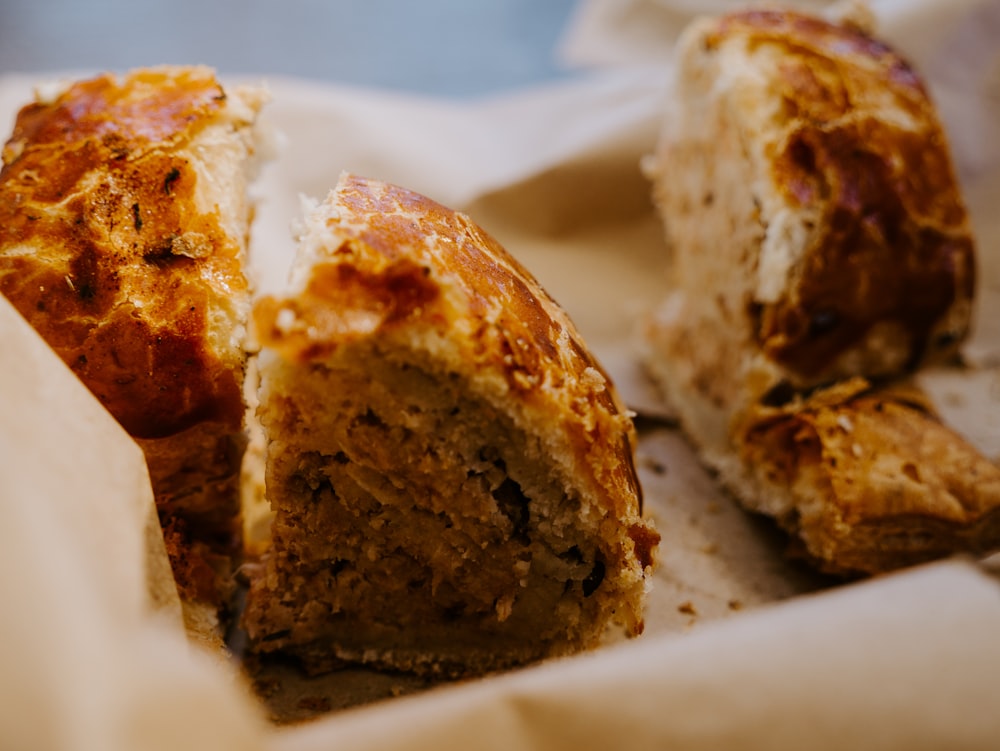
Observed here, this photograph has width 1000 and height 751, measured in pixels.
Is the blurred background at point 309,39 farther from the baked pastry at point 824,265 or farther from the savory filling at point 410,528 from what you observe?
the savory filling at point 410,528

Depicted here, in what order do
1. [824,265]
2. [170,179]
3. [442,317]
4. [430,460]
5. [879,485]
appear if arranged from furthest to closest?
1. [824,265]
2. [879,485]
3. [170,179]
4. [430,460]
5. [442,317]

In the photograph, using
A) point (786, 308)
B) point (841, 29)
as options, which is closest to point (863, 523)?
point (786, 308)

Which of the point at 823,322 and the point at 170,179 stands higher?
the point at 170,179

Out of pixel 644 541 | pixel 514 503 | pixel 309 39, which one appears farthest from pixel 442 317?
pixel 309 39

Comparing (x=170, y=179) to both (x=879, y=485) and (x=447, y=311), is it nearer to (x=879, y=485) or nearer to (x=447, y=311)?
(x=447, y=311)

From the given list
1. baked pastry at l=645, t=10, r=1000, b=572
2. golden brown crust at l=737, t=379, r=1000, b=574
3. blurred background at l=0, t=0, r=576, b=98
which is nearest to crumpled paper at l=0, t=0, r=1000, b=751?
golden brown crust at l=737, t=379, r=1000, b=574

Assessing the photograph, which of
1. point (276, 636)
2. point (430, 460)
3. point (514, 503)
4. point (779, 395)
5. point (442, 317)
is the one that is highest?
point (442, 317)

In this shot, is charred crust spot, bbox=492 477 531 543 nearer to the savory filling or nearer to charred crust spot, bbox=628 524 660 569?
the savory filling
